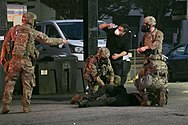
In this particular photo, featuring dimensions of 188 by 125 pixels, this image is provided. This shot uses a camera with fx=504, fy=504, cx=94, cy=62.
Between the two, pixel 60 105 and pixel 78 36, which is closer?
pixel 60 105

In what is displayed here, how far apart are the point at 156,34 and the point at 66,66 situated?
4089 mm

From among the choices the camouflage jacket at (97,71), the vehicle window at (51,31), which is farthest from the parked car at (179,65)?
the camouflage jacket at (97,71)

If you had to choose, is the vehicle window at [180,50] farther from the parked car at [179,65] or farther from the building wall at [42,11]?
the building wall at [42,11]

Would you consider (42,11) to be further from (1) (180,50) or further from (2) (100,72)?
(2) (100,72)

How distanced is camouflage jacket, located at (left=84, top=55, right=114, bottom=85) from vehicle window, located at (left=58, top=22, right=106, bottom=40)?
18.8ft

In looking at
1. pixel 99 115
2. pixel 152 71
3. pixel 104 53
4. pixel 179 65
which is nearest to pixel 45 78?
pixel 104 53

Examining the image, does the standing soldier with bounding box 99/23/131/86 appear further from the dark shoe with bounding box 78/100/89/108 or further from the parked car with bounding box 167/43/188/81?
the parked car with bounding box 167/43/188/81

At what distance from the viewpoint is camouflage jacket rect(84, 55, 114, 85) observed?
34.9ft

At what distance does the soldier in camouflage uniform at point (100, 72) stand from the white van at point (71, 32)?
5193 millimetres

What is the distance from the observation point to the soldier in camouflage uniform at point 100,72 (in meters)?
10.6

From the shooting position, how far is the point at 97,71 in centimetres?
1076

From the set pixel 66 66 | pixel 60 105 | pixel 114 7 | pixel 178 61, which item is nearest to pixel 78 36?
pixel 66 66

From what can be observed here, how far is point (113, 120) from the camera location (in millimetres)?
8070

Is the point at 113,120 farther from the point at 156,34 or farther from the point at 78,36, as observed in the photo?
the point at 78,36
